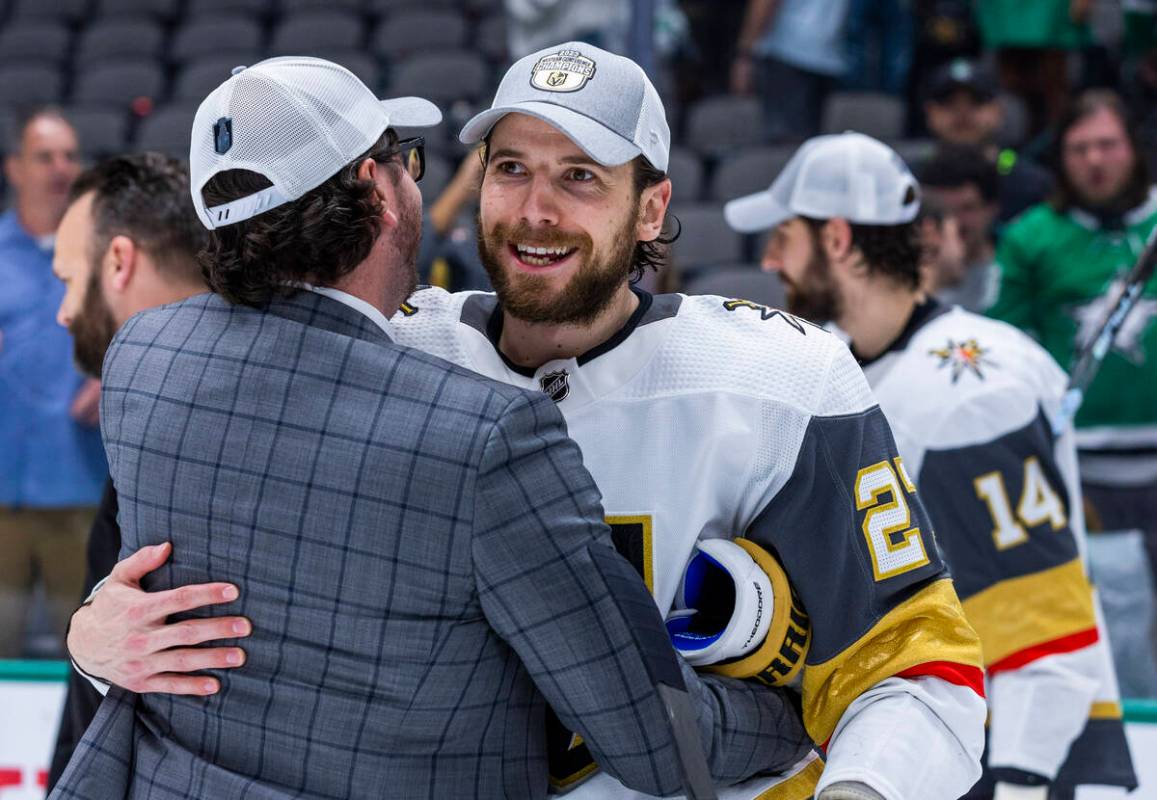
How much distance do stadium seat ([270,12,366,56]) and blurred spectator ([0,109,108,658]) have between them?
11.6 ft

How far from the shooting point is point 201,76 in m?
7.50

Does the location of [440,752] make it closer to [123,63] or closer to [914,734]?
[914,734]

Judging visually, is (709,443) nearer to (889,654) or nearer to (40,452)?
(889,654)

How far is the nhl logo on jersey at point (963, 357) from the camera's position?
2650mm

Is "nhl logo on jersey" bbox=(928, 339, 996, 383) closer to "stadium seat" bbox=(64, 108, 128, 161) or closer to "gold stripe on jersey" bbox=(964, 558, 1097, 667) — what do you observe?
"gold stripe on jersey" bbox=(964, 558, 1097, 667)

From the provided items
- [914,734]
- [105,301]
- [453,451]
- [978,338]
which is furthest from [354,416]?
[978,338]

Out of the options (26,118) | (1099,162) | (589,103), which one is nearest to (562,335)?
(589,103)

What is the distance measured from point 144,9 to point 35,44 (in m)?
0.64

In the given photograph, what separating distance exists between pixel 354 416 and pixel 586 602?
1.00 ft

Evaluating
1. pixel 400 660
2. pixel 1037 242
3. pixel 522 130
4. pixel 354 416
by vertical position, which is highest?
pixel 522 130

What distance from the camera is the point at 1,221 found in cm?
442

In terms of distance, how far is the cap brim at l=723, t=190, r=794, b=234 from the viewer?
297 cm

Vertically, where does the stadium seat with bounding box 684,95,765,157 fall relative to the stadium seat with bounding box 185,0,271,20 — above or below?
below

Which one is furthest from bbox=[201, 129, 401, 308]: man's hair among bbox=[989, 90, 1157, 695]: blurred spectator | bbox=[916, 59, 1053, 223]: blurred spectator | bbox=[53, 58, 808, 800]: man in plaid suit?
bbox=[916, 59, 1053, 223]: blurred spectator
